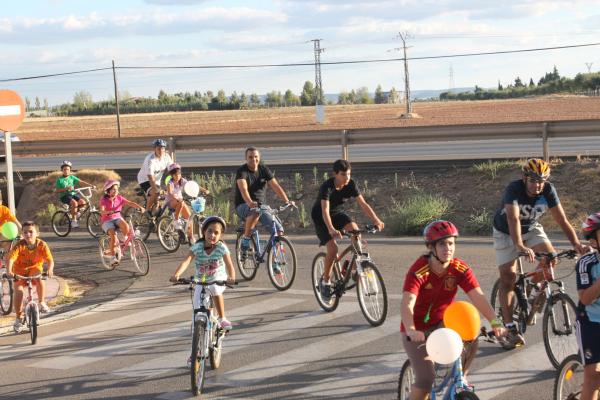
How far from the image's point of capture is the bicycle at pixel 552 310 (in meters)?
8.45

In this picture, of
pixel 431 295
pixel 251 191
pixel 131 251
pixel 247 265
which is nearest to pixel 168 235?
pixel 131 251

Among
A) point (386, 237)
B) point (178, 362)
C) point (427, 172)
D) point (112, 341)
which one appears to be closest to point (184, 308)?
point (112, 341)

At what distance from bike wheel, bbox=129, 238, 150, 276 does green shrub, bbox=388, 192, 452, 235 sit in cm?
534

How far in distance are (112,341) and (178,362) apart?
4.86 ft

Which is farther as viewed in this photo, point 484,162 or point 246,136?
point 246,136

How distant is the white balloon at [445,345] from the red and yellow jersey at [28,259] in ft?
23.6

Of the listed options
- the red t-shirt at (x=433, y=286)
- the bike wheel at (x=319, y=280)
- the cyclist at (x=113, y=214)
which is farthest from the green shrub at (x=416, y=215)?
the red t-shirt at (x=433, y=286)

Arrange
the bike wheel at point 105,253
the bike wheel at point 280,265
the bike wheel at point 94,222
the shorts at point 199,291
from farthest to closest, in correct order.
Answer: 1. the bike wheel at point 94,222
2. the bike wheel at point 105,253
3. the bike wheel at point 280,265
4. the shorts at point 199,291

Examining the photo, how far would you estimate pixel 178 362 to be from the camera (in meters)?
9.66

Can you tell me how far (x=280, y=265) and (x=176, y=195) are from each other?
4.10 metres

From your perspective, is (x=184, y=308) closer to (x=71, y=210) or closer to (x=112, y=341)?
(x=112, y=341)

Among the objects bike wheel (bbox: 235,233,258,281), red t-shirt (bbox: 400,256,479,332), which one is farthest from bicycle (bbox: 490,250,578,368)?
bike wheel (bbox: 235,233,258,281)

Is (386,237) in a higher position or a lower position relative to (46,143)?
lower

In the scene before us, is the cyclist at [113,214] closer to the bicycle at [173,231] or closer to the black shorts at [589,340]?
the bicycle at [173,231]
